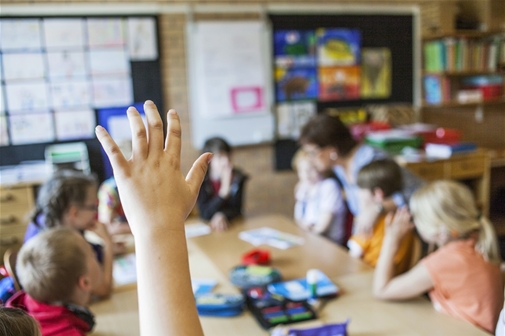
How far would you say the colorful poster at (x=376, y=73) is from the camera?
4.91 meters

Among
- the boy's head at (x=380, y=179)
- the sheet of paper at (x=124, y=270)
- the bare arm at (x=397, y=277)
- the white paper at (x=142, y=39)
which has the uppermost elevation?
the white paper at (x=142, y=39)

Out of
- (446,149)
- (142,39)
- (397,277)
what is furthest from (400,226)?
(142,39)

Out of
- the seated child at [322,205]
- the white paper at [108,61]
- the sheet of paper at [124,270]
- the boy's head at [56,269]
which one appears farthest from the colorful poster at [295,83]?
the boy's head at [56,269]

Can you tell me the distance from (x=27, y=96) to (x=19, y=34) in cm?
47

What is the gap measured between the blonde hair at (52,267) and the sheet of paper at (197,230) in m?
1.21

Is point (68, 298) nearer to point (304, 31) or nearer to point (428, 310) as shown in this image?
point (428, 310)

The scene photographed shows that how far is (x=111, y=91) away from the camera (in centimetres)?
409

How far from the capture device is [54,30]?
3873 mm

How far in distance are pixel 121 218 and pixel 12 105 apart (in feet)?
5.25

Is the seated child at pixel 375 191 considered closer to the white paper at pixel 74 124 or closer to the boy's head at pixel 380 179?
the boy's head at pixel 380 179

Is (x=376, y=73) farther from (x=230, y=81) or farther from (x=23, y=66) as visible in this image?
(x=23, y=66)

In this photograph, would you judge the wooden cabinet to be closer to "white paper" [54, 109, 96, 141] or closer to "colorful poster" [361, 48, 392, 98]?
"white paper" [54, 109, 96, 141]

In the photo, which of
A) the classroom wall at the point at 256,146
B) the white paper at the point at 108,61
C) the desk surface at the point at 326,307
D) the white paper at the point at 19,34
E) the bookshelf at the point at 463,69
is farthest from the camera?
the bookshelf at the point at 463,69

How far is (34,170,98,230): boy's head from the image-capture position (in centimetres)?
207
